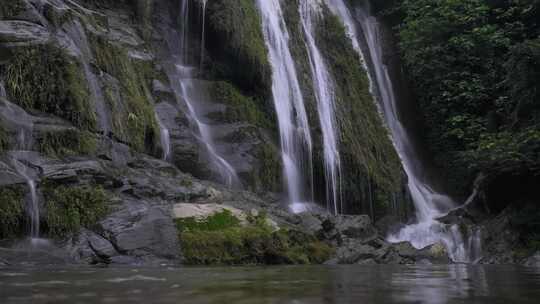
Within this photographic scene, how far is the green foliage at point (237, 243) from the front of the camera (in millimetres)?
7668

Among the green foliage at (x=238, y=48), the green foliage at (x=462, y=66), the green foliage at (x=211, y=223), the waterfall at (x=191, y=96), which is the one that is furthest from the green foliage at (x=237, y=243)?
the green foliage at (x=462, y=66)

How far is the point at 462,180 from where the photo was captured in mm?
19531

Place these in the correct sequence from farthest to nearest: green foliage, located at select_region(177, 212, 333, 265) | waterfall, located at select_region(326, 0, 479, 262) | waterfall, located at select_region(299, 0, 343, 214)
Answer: waterfall, located at select_region(299, 0, 343, 214) < waterfall, located at select_region(326, 0, 479, 262) < green foliage, located at select_region(177, 212, 333, 265)

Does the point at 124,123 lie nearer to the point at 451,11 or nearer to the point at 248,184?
the point at 248,184

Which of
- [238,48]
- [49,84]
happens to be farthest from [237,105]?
[49,84]

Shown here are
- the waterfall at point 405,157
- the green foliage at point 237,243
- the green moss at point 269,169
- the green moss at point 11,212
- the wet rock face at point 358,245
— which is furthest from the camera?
the waterfall at point 405,157

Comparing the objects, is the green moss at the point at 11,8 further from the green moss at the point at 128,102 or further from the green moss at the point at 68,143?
the green moss at the point at 68,143

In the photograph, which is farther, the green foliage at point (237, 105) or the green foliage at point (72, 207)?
the green foliage at point (237, 105)

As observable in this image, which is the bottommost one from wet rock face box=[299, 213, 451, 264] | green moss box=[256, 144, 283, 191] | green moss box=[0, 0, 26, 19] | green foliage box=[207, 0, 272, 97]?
wet rock face box=[299, 213, 451, 264]

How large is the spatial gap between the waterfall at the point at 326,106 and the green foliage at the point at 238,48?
2210 mm

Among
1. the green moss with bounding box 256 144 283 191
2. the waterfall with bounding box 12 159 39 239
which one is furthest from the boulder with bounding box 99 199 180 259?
the green moss with bounding box 256 144 283 191

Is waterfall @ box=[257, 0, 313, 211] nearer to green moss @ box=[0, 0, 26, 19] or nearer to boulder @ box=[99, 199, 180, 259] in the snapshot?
boulder @ box=[99, 199, 180, 259]

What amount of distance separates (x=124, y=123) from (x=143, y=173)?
1.55 m

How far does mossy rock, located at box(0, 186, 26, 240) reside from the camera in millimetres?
6910
